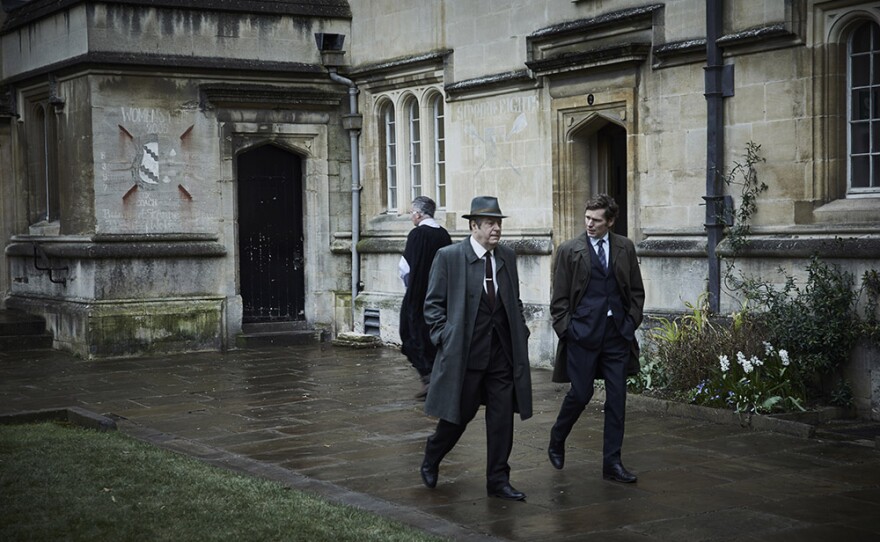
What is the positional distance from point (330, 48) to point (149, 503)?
1211 cm

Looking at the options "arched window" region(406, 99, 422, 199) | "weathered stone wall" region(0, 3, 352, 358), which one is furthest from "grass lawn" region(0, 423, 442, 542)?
"arched window" region(406, 99, 422, 199)

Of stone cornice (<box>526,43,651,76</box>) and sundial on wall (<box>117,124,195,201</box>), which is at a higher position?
stone cornice (<box>526,43,651,76</box>)

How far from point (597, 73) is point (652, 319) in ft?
9.84

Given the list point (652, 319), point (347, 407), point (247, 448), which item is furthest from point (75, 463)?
point (652, 319)

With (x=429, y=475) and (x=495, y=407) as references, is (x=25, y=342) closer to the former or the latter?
(x=429, y=475)

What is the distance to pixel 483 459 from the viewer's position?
960 centimetres

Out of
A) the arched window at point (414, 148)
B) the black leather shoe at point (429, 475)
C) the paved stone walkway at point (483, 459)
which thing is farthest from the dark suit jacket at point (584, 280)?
the arched window at point (414, 148)

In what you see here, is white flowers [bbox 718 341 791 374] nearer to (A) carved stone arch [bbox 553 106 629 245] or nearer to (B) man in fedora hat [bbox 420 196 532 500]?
(B) man in fedora hat [bbox 420 196 532 500]

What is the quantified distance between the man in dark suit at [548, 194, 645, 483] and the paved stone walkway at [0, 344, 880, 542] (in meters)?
0.51

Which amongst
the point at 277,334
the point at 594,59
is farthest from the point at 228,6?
the point at 594,59

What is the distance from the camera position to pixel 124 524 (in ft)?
23.7

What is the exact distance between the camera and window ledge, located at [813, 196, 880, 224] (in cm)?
1134

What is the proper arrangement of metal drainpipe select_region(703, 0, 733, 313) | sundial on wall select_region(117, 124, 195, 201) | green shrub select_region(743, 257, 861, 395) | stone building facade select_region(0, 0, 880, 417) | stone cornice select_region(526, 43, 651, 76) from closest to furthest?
green shrub select_region(743, 257, 861, 395), stone building facade select_region(0, 0, 880, 417), metal drainpipe select_region(703, 0, 733, 313), stone cornice select_region(526, 43, 651, 76), sundial on wall select_region(117, 124, 195, 201)

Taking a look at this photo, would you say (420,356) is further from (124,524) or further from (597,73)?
(124,524)
